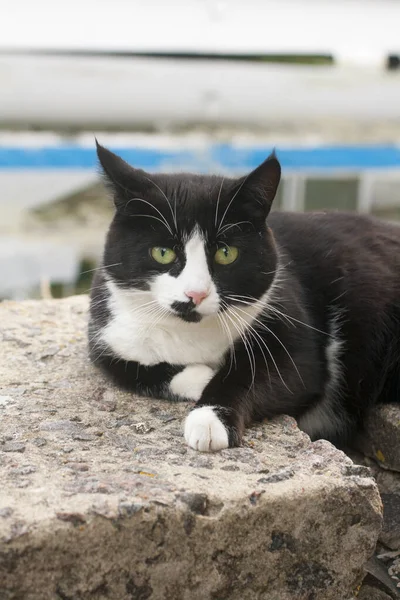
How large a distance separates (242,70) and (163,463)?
3969mm

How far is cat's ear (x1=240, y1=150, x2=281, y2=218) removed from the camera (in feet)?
4.75

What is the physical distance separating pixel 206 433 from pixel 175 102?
13.1ft

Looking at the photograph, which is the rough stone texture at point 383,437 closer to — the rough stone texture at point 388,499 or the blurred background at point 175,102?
the rough stone texture at point 388,499

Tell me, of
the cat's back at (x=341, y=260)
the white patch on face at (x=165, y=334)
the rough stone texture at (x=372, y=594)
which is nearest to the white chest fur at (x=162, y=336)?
the white patch on face at (x=165, y=334)

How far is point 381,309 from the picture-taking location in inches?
70.7

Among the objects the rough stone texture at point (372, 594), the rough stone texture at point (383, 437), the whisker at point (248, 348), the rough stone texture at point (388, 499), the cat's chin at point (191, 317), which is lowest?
the rough stone texture at point (372, 594)

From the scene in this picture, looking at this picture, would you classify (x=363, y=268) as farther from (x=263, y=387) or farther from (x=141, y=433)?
(x=141, y=433)

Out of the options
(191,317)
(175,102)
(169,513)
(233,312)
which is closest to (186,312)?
(191,317)

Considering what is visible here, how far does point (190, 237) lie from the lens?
142 centimetres

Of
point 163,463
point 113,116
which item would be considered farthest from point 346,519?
point 113,116

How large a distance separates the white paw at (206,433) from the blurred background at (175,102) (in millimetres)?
3069

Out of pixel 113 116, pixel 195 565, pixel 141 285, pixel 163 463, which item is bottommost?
pixel 195 565

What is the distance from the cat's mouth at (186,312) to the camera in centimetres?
138

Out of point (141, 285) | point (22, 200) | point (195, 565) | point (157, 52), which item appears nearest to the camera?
point (195, 565)
